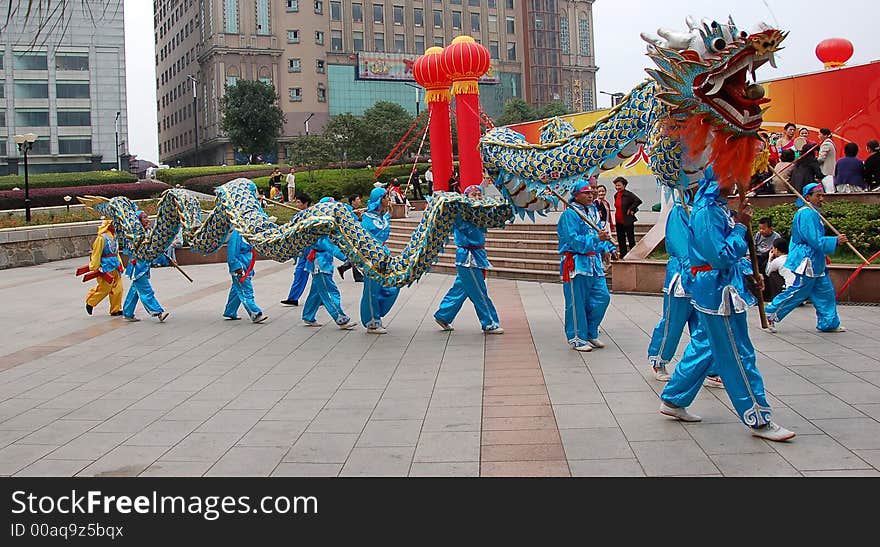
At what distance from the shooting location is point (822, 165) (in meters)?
13.0

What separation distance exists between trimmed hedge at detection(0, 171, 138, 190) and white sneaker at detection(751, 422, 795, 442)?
2955 cm

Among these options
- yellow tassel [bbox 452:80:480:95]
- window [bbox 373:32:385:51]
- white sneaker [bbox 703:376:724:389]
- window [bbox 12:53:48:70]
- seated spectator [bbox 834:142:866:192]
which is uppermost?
window [bbox 373:32:385:51]

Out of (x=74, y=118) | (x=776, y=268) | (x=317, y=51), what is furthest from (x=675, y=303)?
(x=317, y=51)

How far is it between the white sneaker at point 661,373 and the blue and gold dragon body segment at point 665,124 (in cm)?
147

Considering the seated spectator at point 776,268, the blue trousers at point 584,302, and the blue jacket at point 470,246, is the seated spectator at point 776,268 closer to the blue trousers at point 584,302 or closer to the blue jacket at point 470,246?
the blue trousers at point 584,302

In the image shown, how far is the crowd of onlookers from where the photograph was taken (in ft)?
37.5

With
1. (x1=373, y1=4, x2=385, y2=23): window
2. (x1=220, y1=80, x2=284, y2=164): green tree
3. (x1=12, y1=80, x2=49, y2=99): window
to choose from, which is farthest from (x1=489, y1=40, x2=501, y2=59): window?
(x1=12, y1=80, x2=49, y2=99): window

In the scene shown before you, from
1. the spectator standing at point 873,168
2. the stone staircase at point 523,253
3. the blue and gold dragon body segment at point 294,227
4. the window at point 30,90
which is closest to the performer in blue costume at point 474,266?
the blue and gold dragon body segment at point 294,227

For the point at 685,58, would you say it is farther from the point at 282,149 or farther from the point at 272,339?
the point at 282,149

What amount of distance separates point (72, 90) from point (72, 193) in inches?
1141

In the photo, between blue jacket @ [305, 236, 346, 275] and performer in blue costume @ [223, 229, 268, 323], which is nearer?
blue jacket @ [305, 236, 346, 275]

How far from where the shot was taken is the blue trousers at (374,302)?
9.47 meters

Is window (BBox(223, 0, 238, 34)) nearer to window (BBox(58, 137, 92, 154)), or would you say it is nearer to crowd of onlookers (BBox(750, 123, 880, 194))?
window (BBox(58, 137, 92, 154))
